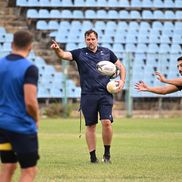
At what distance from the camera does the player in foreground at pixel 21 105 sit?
6.73 metres

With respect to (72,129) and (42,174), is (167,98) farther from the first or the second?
(42,174)

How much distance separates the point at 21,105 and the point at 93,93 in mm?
5661

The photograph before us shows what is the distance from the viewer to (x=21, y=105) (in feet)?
22.4

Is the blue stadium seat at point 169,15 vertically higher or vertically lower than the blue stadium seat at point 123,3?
lower

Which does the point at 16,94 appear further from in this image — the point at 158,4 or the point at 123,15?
the point at 158,4

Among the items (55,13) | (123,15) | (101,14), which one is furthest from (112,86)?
(123,15)

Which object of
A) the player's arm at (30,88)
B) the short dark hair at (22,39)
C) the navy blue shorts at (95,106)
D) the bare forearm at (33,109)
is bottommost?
the navy blue shorts at (95,106)

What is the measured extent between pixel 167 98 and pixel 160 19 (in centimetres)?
529

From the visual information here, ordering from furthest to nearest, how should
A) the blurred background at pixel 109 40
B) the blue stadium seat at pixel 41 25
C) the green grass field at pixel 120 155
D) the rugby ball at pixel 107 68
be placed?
the blue stadium seat at pixel 41 25, the blurred background at pixel 109 40, the rugby ball at pixel 107 68, the green grass field at pixel 120 155

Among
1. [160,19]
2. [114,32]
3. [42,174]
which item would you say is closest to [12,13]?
[114,32]

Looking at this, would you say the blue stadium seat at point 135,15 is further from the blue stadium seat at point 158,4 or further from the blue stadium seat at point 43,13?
the blue stadium seat at point 43,13

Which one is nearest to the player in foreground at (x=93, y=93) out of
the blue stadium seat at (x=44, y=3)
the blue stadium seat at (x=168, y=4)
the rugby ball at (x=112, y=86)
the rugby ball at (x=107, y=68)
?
the rugby ball at (x=112, y=86)

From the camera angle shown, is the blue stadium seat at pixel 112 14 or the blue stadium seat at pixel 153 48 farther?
the blue stadium seat at pixel 112 14

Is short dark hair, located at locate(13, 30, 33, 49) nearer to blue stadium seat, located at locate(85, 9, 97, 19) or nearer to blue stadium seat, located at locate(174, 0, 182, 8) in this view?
blue stadium seat, located at locate(85, 9, 97, 19)
